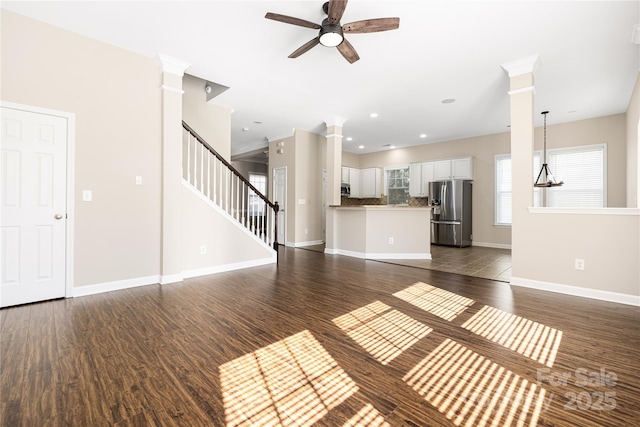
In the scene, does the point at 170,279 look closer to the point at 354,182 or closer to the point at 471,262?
the point at 471,262

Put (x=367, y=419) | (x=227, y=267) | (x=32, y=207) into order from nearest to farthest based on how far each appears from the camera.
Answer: (x=367, y=419)
(x=32, y=207)
(x=227, y=267)

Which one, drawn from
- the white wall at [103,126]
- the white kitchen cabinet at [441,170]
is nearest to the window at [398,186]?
the white kitchen cabinet at [441,170]

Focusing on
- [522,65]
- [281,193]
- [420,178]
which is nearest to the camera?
[522,65]

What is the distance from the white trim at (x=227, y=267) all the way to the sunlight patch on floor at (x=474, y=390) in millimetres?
3385

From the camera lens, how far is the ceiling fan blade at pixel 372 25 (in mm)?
2719

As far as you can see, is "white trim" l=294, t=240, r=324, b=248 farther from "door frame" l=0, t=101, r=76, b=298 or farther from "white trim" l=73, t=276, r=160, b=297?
"door frame" l=0, t=101, r=76, b=298

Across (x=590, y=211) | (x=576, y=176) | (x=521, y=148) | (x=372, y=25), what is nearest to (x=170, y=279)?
(x=372, y=25)

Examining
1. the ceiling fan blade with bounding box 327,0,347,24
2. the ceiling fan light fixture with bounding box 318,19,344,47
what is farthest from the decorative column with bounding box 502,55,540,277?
the ceiling fan blade with bounding box 327,0,347,24

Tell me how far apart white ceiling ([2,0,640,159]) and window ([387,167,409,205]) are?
3.21m

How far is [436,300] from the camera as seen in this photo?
10.6 ft

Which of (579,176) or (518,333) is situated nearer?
(518,333)

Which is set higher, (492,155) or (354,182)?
(492,155)

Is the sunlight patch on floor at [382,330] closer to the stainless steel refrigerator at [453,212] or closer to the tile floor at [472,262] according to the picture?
the tile floor at [472,262]

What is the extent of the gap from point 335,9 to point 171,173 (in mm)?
2810
